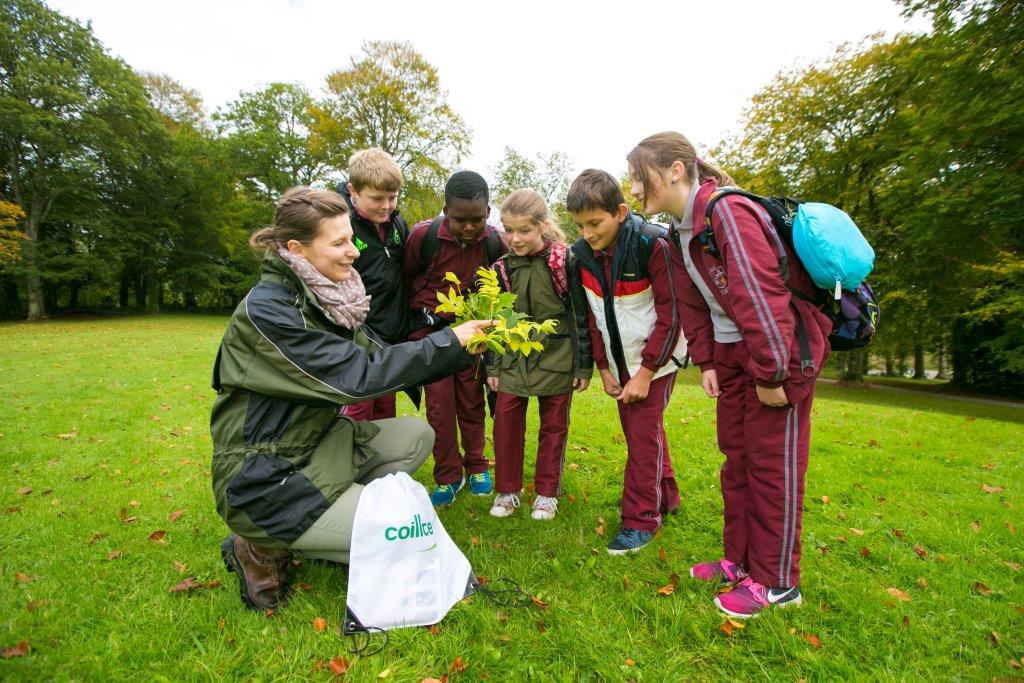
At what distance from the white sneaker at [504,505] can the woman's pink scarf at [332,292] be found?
191 cm

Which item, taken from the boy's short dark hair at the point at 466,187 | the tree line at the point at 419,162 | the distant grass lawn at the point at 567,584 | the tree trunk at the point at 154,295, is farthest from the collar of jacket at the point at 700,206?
the tree trunk at the point at 154,295

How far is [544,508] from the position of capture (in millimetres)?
4012

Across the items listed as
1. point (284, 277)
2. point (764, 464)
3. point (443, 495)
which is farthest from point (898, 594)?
point (284, 277)

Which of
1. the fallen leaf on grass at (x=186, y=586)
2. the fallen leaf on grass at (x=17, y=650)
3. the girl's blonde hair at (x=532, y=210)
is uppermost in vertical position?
the girl's blonde hair at (x=532, y=210)

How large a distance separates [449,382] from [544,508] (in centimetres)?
130

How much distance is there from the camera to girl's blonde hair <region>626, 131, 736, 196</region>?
2.87 meters

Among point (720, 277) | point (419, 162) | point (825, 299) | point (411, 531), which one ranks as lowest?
point (411, 531)

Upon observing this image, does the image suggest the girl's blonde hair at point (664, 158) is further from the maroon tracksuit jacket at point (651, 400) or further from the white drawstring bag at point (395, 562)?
the white drawstring bag at point (395, 562)

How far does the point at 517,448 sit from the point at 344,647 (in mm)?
1963

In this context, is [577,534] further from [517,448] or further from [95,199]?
[95,199]

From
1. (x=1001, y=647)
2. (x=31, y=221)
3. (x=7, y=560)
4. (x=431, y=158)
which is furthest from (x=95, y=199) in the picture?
(x=1001, y=647)

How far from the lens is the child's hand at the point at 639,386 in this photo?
343 cm

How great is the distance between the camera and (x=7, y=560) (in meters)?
3.26

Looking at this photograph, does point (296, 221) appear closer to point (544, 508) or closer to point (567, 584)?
point (567, 584)
